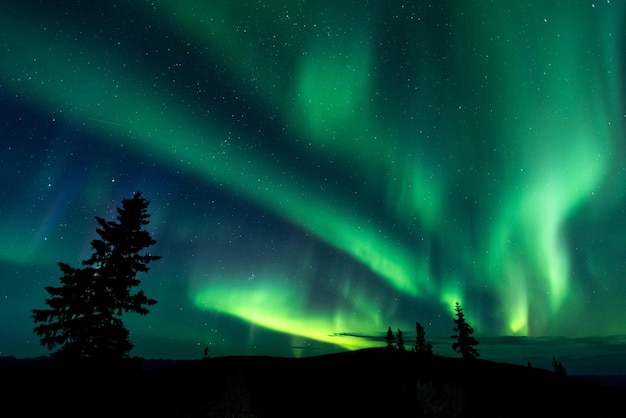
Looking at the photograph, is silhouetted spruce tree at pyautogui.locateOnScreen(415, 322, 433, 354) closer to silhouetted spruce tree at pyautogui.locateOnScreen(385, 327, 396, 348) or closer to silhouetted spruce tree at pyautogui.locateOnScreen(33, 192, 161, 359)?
silhouetted spruce tree at pyautogui.locateOnScreen(385, 327, 396, 348)

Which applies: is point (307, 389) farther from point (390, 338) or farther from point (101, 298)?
point (390, 338)

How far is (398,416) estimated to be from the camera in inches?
1033

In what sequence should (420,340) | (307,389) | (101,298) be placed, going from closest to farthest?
(101,298) → (307,389) → (420,340)

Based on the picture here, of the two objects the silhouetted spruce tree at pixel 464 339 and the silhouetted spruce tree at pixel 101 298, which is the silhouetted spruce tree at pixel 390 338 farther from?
the silhouetted spruce tree at pixel 101 298

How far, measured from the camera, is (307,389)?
33.8 metres

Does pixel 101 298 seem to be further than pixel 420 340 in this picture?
No

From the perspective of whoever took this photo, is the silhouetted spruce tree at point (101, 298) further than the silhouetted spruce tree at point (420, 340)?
No

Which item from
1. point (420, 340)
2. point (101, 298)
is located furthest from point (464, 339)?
point (101, 298)

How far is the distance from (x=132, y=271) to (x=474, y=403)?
99.2 feet

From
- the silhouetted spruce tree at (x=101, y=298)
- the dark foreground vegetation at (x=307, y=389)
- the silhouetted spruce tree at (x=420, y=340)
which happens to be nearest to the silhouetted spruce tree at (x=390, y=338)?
the silhouetted spruce tree at (x=420, y=340)

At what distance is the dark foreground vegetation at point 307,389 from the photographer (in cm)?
2173

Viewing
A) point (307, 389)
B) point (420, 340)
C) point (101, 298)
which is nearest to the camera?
point (101, 298)

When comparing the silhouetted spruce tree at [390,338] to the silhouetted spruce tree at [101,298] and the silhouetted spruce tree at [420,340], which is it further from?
the silhouetted spruce tree at [101,298]

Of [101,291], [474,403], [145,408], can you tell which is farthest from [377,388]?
[101,291]
